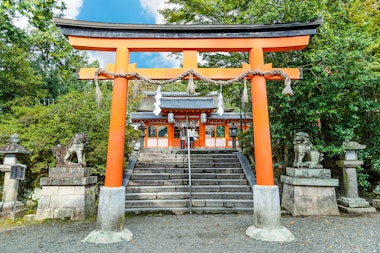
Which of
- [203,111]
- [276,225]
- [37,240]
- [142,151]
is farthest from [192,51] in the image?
[203,111]

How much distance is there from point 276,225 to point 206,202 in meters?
2.77

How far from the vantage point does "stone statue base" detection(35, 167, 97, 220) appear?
222 inches

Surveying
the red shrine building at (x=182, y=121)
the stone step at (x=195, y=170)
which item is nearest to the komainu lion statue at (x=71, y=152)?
the stone step at (x=195, y=170)

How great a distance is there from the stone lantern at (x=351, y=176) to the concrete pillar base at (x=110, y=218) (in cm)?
611

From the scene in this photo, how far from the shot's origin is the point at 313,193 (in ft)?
19.2

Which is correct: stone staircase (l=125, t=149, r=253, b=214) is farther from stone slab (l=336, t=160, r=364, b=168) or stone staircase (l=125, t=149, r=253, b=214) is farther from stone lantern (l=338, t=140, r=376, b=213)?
stone slab (l=336, t=160, r=364, b=168)

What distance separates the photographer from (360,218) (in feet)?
17.8

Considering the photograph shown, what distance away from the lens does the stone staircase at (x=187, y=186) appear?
6473mm

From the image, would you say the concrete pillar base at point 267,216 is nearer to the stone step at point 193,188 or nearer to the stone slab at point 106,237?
the stone slab at point 106,237

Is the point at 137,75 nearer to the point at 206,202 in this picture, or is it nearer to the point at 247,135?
the point at 206,202

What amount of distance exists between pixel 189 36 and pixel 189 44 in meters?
0.17

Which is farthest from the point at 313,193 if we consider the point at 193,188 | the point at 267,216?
the point at 193,188

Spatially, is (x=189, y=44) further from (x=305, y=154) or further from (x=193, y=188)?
(x=193, y=188)

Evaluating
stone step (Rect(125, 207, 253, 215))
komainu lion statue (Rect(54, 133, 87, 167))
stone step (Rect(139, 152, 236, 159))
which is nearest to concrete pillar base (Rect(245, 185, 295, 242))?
stone step (Rect(125, 207, 253, 215))
